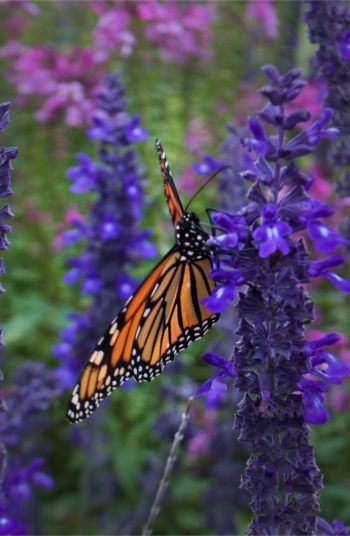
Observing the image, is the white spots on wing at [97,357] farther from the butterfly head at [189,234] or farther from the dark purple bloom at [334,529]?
the dark purple bloom at [334,529]

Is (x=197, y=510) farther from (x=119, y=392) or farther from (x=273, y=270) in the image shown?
(x=273, y=270)

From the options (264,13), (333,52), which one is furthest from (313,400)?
A: (264,13)

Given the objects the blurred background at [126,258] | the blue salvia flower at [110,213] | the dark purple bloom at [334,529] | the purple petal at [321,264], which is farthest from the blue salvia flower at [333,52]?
the dark purple bloom at [334,529]

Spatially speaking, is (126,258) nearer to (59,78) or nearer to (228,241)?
(228,241)

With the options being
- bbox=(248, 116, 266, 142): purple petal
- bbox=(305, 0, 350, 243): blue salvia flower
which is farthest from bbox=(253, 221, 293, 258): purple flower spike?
bbox=(305, 0, 350, 243): blue salvia flower

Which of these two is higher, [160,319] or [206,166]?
[206,166]
